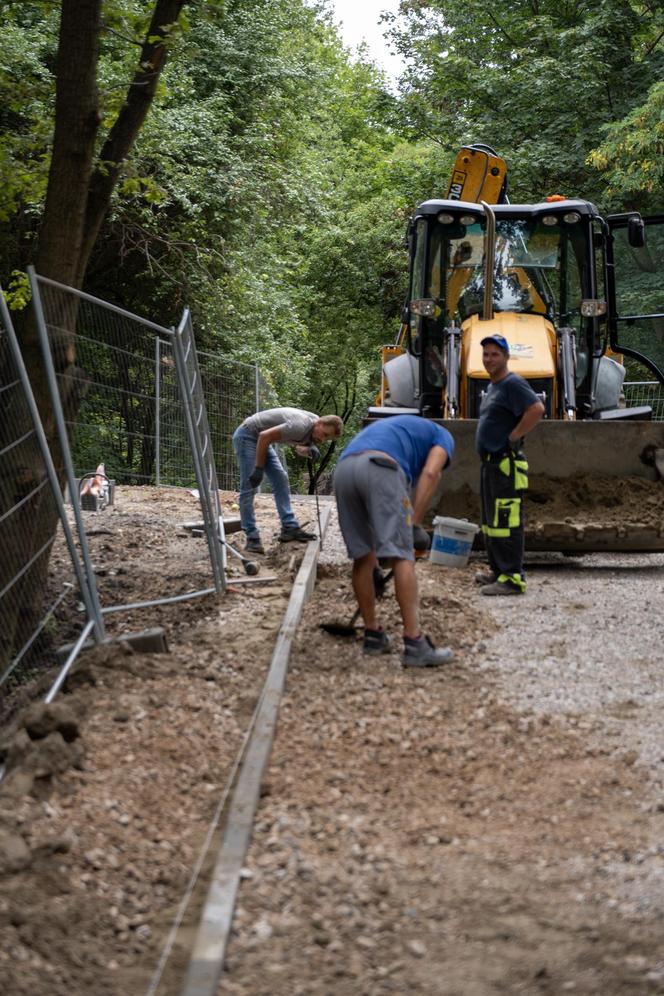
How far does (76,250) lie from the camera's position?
7781mm

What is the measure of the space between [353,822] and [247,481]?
659 cm

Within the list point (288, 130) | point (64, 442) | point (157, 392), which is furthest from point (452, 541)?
point (288, 130)

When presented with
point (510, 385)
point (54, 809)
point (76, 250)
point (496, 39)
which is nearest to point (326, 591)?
point (510, 385)

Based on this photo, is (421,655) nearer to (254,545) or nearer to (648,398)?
(254,545)

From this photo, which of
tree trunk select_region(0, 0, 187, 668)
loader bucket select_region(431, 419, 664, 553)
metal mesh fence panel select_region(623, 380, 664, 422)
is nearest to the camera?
tree trunk select_region(0, 0, 187, 668)

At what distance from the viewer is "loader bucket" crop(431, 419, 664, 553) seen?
1009cm

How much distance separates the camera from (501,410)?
9164mm

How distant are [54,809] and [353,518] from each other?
3094 mm

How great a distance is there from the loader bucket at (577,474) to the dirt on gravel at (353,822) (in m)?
2.77

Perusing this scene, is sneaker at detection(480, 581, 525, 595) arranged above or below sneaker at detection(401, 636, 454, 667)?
below

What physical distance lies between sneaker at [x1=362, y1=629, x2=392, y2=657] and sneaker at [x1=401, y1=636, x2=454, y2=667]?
254mm

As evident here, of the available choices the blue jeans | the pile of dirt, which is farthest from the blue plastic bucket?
the blue jeans

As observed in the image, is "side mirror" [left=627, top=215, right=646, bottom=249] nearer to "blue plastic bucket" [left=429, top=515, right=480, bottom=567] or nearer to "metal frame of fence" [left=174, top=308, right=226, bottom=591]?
"blue plastic bucket" [left=429, top=515, right=480, bottom=567]

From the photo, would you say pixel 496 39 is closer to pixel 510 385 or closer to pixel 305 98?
pixel 305 98
